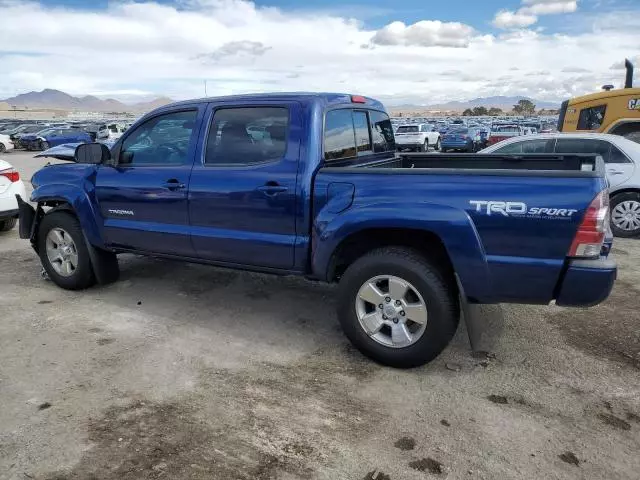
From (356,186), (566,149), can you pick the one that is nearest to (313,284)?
(356,186)

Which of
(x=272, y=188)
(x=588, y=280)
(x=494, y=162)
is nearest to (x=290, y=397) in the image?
(x=272, y=188)

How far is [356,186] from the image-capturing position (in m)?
3.54

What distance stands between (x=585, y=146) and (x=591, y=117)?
239 inches

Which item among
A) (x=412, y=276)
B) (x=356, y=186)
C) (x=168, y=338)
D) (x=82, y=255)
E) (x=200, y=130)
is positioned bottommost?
(x=168, y=338)

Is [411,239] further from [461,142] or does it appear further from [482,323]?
[461,142]

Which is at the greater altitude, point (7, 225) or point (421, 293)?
point (421, 293)

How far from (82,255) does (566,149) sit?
7.44 metres

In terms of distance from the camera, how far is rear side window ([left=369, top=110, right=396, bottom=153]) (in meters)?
4.88

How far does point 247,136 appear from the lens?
411 cm

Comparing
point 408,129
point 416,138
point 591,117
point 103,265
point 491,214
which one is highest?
point 591,117

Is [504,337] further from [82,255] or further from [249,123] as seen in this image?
[82,255]

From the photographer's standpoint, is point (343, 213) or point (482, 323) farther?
point (482, 323)

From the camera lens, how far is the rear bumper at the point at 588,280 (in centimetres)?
302

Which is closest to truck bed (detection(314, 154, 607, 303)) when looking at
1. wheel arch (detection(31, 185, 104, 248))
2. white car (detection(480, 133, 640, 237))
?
wheel arch (detection(31, 185, 104, 248))
